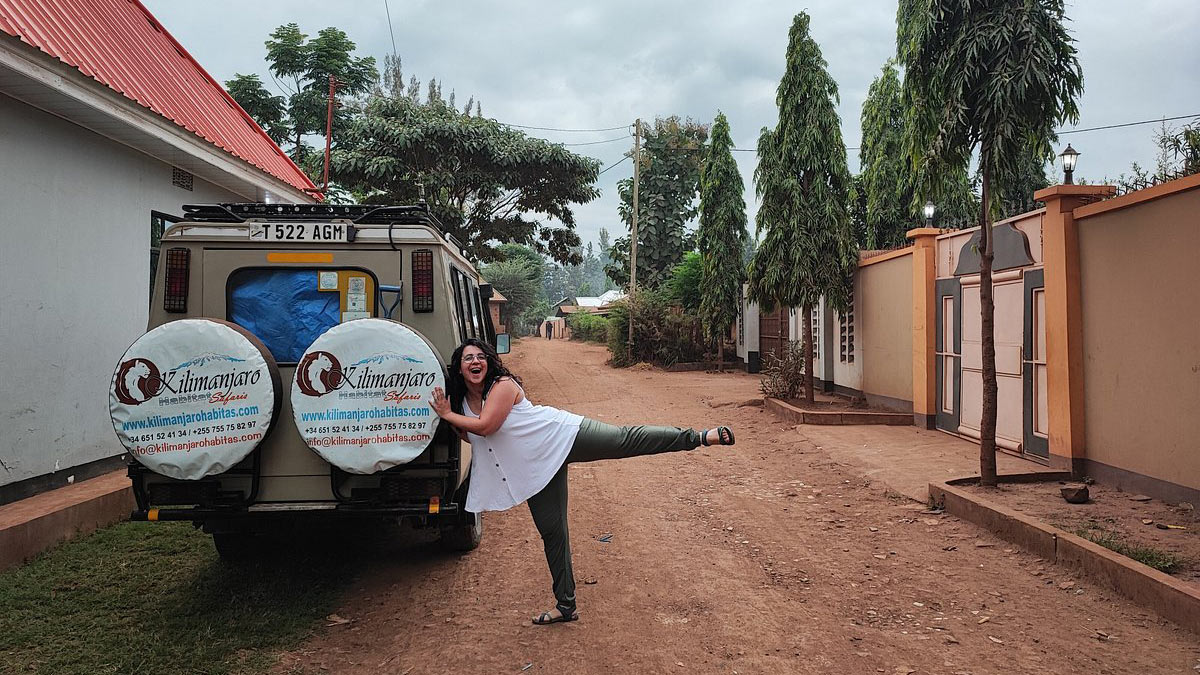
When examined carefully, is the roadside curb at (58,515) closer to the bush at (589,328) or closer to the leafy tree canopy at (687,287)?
the leafy tree canopy at (687,287)

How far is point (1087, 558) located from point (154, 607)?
5826 mm

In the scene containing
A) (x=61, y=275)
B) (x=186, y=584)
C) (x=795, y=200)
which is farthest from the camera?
(x=795, y=200)

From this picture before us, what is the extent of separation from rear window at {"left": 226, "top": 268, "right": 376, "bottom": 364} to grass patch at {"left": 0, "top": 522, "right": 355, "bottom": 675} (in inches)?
58.7

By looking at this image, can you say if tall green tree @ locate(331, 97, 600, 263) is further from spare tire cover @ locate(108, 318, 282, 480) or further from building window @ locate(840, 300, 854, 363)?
spare tire cover @ locate(108, 318, 282, 480)

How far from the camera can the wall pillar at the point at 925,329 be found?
1052cm

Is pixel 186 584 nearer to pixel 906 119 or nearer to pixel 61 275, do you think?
pixel 61 275

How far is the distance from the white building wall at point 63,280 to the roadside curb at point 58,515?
0.29 metres

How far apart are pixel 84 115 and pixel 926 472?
8902 millimetres

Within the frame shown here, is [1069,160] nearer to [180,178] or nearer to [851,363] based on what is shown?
[851,363]

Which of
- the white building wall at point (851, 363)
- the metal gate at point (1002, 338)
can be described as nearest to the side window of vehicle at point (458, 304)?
the metal gate at point (1002, 338)

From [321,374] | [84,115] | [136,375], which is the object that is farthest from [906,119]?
[84,115]

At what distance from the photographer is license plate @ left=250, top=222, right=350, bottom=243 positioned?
424 centimetres

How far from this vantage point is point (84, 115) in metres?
6.11

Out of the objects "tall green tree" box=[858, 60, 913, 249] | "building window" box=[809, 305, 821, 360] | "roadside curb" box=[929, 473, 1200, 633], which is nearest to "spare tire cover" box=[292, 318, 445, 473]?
"roadside curb" box=[929, 473, 1200, 633]
